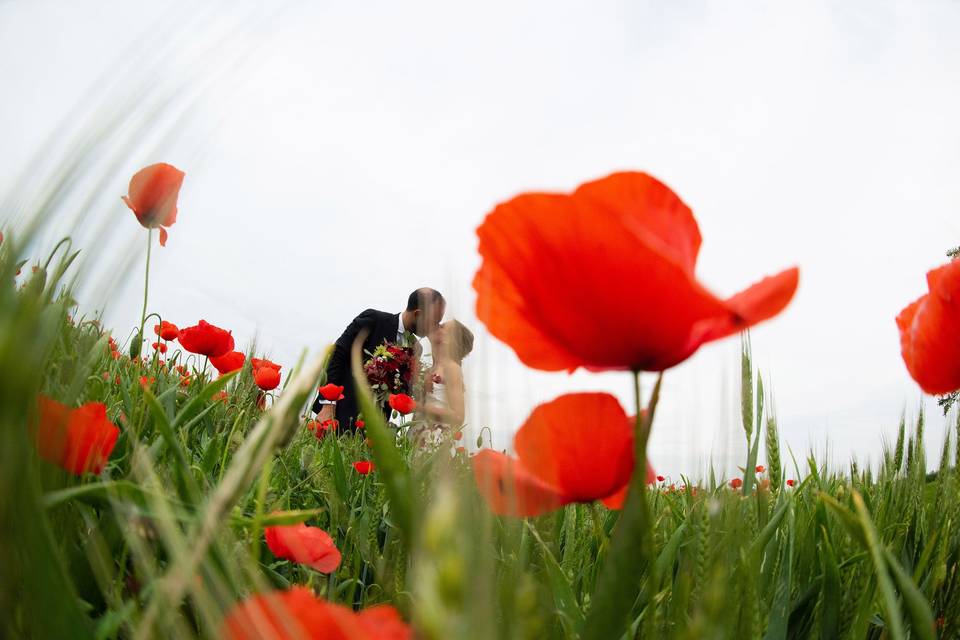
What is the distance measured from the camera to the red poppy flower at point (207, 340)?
1862mm

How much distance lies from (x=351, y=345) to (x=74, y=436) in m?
5.02

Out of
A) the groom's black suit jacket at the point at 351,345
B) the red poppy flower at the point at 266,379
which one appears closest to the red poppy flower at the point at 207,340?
the red poppy flower at the point at 266,379

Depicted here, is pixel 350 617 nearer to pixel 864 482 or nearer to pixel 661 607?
pixel 661 607

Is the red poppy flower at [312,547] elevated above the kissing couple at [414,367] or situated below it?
below

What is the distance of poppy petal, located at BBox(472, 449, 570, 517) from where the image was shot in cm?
41

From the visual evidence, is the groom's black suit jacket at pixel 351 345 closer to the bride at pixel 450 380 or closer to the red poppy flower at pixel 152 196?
the red poppy flower at pixel 152 196

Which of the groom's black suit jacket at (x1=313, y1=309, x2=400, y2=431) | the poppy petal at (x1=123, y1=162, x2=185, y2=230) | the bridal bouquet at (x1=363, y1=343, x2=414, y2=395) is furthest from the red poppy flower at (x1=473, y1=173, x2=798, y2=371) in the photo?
the groom's black suit jacket at (x1=313, y1=309, x2=400, y2=431)

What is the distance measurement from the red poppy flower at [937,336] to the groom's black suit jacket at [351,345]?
4.58m

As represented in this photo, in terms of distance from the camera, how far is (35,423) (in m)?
0.33

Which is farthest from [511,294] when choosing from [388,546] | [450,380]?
[388,546]

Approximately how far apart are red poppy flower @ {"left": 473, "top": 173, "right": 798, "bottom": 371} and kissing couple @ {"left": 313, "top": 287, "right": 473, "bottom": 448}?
3 centimetres

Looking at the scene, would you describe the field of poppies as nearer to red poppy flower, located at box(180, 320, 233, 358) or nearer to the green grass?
the green grass

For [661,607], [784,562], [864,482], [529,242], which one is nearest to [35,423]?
[529,242]

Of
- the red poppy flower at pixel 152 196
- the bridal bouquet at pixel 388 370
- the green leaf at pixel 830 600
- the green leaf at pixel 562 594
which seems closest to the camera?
the green leaf at pixel 562 594
